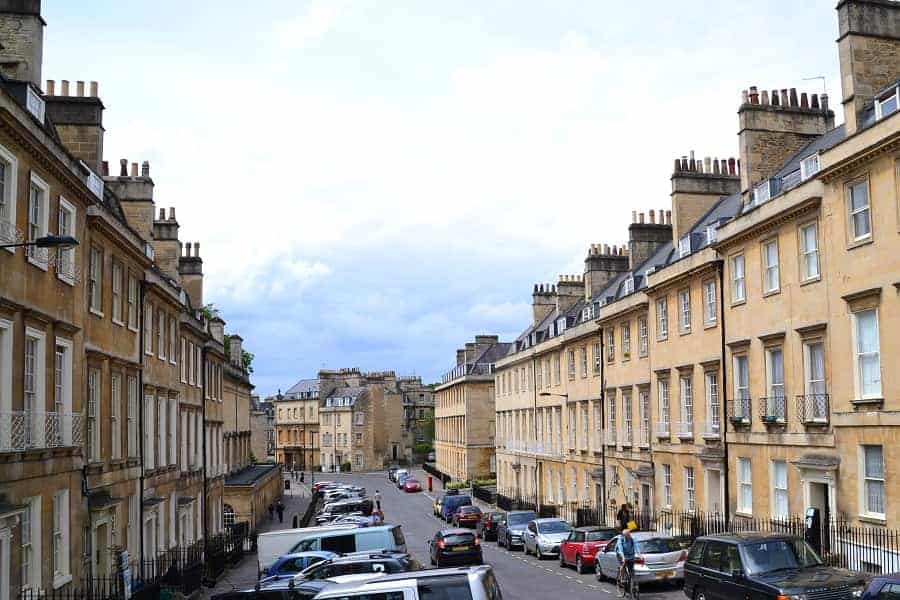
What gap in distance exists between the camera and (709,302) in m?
32.6

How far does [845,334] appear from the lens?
23.7 m

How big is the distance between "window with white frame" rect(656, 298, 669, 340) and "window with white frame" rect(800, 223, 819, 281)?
10764mm

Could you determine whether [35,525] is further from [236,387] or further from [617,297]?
[236,387]

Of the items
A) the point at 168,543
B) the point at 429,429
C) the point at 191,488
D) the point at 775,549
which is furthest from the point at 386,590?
the point at 429,429

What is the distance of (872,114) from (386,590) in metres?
18.0

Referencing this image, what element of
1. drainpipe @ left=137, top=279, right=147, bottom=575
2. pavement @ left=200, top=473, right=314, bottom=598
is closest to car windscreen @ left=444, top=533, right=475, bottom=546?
pavement @ left=200, top=473, right=314, bottom=598

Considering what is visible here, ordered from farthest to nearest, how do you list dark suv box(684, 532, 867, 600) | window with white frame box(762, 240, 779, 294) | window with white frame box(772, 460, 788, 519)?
1. window with white frame box(762, 240, 779, 294)
2. window with white frame box(772, 460, 788, 519)
3. dark suv box(684, 532, 867, 600)

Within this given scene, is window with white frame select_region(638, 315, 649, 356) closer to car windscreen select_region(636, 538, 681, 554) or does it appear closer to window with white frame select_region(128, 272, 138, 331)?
car windscreen select_region(636, 538, 681, 554)

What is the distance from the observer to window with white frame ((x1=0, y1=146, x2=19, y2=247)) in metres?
16.8

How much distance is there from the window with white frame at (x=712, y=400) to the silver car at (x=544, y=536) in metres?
7.03

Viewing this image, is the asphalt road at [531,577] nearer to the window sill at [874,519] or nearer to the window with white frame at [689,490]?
the window sill at [874,519]

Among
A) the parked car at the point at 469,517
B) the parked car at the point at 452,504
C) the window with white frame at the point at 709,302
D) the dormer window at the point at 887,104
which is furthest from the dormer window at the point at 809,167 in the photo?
the parked car at the point at 452,504

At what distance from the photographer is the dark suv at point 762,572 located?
53.5 feet

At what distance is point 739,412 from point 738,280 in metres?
4.07
